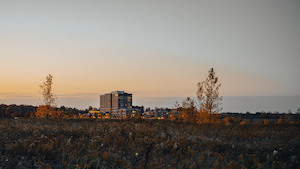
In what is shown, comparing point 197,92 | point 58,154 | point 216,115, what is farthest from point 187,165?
point 197,92

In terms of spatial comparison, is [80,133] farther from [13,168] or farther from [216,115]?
[216,115]

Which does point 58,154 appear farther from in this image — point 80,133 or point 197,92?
point 197,92

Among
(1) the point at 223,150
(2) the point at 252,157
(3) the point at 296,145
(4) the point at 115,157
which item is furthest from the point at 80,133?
(3) the point at 296,145

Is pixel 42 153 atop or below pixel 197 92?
below

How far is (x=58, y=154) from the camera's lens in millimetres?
6578

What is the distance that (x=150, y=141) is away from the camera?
8.52 metres

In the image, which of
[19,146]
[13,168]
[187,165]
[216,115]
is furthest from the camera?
[216,115]

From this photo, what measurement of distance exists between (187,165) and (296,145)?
5.36 metres

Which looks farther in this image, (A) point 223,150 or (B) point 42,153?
(A) point 223,150

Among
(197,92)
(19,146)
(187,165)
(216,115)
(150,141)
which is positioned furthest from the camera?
(197,92)

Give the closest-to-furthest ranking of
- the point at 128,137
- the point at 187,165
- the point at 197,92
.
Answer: the point at 187,165 < the point at 128,137 < the point at 197,92

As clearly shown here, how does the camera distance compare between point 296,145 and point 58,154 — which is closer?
point 58,154

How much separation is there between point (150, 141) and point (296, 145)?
5868 millimetres

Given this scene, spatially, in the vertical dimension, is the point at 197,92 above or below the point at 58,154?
above
